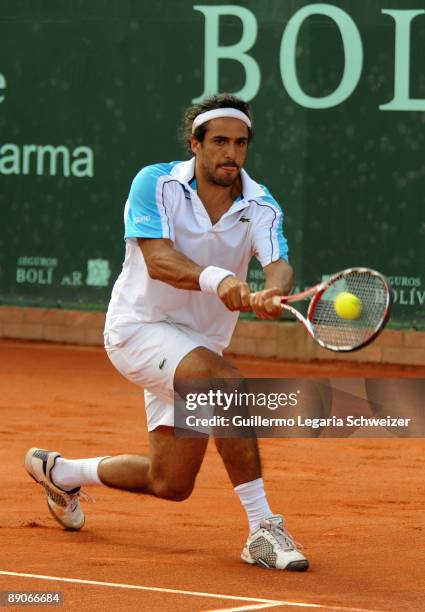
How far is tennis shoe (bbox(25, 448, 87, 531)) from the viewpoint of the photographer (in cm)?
561

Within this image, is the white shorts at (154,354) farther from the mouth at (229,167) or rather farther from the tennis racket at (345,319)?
the mouth at (229,167)

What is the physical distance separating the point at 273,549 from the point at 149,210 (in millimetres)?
1223

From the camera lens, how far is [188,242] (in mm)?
5262

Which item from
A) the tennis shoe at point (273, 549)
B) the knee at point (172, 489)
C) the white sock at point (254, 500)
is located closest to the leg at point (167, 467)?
the knee at point (172, 489)

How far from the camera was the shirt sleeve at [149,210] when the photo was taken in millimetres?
5160

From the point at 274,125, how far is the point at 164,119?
0.88 metres

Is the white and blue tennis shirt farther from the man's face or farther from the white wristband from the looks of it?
the white wristband

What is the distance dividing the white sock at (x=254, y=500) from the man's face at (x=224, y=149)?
104 cm

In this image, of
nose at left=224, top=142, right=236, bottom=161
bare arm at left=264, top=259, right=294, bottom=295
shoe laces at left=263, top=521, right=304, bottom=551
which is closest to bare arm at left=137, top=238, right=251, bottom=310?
bare arm at left=264, top=259, right=294, bottom=295

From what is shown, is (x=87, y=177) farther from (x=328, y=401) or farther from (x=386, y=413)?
(x=386, y=413)

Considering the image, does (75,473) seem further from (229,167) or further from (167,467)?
(229,167)

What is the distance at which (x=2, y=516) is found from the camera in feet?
19.3

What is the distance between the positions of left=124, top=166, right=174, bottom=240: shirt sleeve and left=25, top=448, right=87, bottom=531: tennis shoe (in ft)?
3.31

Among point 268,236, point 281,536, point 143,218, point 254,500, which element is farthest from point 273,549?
point 143,218
